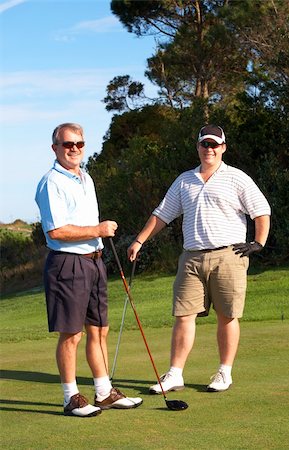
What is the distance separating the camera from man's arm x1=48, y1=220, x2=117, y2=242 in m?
5.38

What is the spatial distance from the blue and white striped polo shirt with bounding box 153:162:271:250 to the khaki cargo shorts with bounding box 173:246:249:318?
0.09m

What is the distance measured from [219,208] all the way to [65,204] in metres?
1.27

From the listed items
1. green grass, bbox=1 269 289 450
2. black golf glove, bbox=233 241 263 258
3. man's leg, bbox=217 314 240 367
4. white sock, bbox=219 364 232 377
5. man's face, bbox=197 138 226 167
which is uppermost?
man's face, bbox=197 138 226 167

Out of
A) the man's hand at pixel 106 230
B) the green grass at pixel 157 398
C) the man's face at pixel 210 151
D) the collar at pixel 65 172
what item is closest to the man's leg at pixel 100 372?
the green grass at pixel 157 398

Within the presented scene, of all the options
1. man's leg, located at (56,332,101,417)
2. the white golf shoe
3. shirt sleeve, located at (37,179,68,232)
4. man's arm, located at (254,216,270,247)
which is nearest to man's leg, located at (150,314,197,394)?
the white golf shoe

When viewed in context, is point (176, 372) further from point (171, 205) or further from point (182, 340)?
point (171, 205)

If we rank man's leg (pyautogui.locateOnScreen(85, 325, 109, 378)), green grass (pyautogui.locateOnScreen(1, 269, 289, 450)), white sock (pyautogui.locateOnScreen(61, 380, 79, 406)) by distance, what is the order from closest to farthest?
green grass (pyautogui.locateOnScreen(1, 269, 289, 450)) < white sock (pyautogui.locateOnScreen(61, 380, 79, 406)) < man's leg (pyautogui.locateOnScreen(85, 325, 109, 378))

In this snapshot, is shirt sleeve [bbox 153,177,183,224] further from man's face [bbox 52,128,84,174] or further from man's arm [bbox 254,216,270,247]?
man's face [bbox 52,128,84,174]

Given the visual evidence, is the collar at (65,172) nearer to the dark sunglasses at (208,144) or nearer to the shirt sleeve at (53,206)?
the shirt sleeve at (53,206)

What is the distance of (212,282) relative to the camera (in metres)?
6.34

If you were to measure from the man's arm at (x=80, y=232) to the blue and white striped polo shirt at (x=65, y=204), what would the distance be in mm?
36

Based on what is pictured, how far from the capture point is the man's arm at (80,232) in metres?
5.38

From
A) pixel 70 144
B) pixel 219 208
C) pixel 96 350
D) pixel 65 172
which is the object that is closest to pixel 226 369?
pixel 96 350

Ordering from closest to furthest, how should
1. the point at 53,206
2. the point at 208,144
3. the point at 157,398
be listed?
the point at 53,206
the point at 157,398
the point at 208,144
